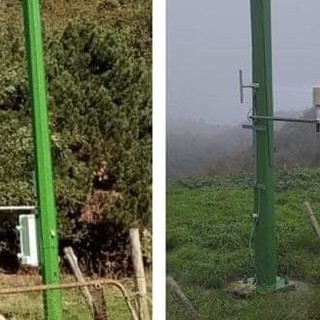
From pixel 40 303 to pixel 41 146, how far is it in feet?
1.91

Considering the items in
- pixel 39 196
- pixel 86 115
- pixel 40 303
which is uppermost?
pixel 86 115

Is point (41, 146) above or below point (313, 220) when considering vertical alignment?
above

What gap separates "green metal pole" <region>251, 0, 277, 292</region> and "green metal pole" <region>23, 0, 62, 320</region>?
749mm

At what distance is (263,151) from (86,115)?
2.16 ft

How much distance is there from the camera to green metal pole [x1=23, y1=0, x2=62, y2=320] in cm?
271

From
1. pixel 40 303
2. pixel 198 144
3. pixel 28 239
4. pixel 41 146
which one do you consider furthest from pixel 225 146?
pixel 40 303

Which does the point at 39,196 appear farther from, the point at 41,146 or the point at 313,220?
the point at 313,220

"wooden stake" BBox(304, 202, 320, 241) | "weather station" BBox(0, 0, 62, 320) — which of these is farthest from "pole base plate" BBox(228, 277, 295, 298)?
"weather station" BBox(0, 0, 62, 320)

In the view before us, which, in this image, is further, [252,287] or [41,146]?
[252,287]

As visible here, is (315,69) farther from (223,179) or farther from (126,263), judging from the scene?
(126,263)

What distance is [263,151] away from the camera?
9.16 ft

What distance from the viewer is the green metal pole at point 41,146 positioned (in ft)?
8.87

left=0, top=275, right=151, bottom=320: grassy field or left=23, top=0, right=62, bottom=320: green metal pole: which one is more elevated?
left=23, top=0, right=62, bottom=320: green metal pole

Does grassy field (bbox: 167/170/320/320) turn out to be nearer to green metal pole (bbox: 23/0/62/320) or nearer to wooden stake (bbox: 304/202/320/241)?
wooden stake (bbox: 304/202/320/241)
